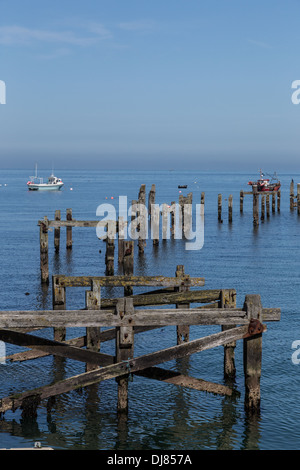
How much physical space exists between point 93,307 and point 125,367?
1.99 metres

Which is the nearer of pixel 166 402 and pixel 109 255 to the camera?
pixel 166 402

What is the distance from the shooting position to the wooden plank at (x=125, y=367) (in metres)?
12.0

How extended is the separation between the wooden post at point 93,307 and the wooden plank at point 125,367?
1887 mm

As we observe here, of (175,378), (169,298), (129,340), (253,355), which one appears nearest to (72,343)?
(169,298)

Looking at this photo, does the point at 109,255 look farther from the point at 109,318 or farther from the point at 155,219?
the point at 109,318

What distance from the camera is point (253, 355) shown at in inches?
487

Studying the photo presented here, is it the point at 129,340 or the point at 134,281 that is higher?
the point at 134,281

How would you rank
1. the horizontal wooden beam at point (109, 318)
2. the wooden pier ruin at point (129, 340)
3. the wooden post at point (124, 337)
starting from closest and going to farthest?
the horizontal wooden beam at point (109, 318) < the wooden pier ruin at point (129, 340) < the wooden post at point (124, 337)

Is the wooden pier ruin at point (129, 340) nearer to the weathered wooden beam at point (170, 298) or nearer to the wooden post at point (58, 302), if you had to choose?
the weathered wooden beam at point (170, 298)

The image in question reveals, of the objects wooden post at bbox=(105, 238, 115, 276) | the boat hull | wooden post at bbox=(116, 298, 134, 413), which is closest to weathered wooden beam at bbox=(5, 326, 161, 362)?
wooden post at bbox=(116, 298, 134, 413)

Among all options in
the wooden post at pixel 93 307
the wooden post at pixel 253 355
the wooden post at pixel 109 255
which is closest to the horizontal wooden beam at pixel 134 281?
the wooden post at pixel 93 307

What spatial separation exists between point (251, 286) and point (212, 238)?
21.5 m
